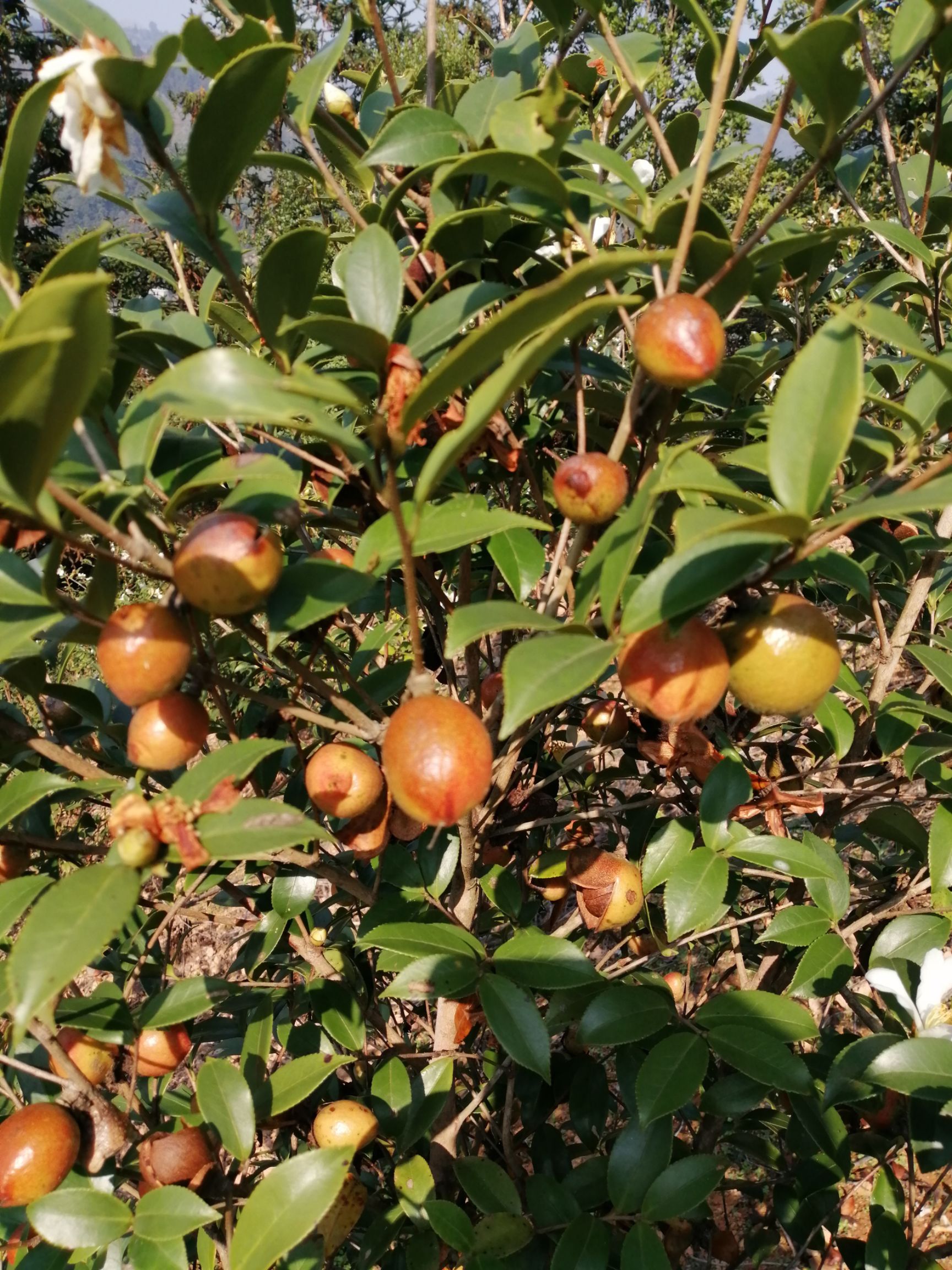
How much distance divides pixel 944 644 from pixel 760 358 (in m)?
0.37

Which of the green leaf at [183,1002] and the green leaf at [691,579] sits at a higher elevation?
the green leaf at [691,579]

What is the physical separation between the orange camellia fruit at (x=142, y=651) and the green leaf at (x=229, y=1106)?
444 millimetres

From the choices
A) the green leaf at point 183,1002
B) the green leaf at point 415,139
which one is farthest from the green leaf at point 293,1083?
the green leaf at point 415,139

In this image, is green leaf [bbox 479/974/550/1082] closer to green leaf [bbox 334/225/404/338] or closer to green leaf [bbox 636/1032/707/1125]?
green leaf [bbox 636/1032/707/1125]

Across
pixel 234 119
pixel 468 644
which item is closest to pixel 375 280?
pixel 234 119

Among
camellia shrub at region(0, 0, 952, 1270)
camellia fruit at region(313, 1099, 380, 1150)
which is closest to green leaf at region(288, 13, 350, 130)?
camellia shrub at region(0, 0, 952, 1270)

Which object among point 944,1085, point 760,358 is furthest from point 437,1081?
point 760,358

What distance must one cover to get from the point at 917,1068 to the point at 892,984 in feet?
0.31

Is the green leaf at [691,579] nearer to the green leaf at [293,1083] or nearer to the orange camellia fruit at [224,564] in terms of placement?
the orange camellia fruit at [224,564]

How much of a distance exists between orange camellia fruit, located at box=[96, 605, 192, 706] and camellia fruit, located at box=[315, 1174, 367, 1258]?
23.2 inches

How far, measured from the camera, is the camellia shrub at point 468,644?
50cm

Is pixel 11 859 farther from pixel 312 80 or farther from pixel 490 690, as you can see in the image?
pixel 312 80

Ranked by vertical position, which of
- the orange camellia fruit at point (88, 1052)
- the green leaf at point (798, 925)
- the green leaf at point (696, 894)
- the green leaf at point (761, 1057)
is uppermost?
the green leaf at point (696, 894)

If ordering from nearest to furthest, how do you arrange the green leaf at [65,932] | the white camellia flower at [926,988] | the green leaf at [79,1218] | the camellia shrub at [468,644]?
the green leaf at [65,932], the camellia shrub at [468,644], the green leaf at [79,1218], the white camellia flower at [926,988]
